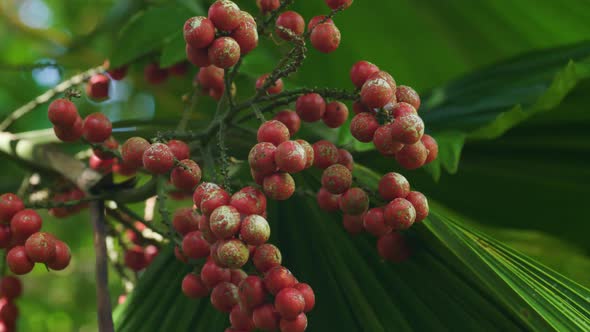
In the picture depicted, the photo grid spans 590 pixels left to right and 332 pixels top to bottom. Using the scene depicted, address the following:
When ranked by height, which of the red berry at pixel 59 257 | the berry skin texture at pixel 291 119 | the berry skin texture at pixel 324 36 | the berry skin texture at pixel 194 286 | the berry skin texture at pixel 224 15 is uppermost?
the berry skin texture at pixel 324 36

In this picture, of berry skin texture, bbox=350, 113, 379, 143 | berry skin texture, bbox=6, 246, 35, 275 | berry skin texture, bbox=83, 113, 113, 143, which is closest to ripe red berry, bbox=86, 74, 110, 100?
berry skin texture, bbox=83, 113, 113, 143

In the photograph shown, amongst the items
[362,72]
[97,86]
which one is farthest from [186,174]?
[97,86]

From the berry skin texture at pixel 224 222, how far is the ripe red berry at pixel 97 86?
30.2 inches

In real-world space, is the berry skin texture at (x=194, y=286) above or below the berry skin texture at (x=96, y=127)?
below

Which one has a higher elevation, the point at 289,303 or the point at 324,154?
the point at 324,154

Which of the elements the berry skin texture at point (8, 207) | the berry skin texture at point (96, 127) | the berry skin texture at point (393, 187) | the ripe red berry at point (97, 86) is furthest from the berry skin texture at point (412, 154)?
the ripe red berry at point (97, 86)

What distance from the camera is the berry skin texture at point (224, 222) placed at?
77 cm

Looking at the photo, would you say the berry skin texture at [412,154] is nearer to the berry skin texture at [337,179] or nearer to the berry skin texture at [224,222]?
the berry skin texture at [337,179]

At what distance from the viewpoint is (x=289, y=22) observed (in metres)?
0.99

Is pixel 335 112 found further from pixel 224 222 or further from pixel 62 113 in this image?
pixel 62 113

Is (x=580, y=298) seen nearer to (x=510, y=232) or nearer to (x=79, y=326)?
(x=510, y=232)

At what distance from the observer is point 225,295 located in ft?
2.88

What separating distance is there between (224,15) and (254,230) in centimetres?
27

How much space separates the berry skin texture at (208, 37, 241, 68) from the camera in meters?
0.85
